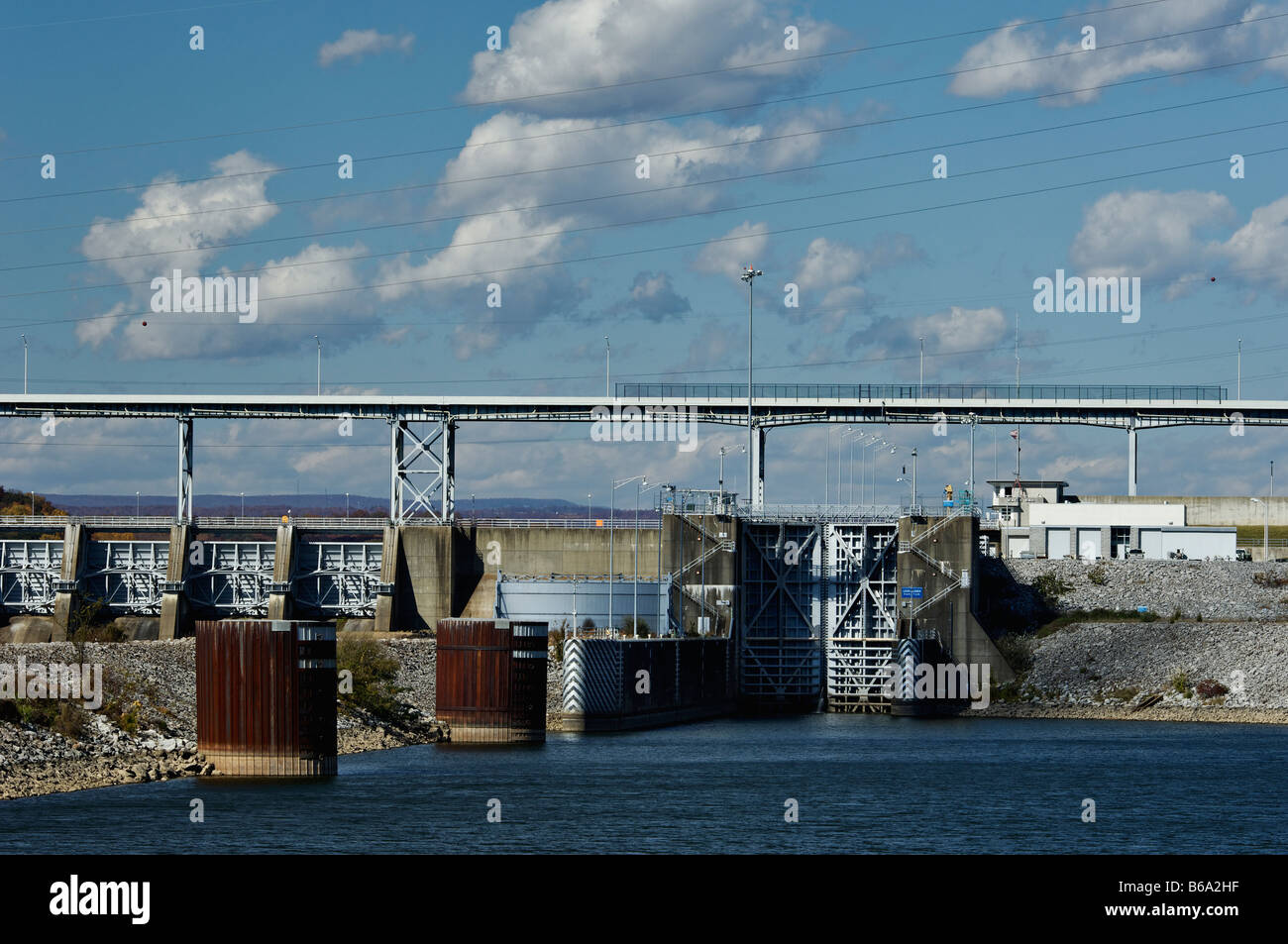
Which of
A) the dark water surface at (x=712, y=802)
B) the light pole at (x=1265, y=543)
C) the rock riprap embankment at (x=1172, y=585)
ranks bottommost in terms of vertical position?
the dark water surface at (x=712, y=802)

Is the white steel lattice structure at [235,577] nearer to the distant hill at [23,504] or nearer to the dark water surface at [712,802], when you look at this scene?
the dark water surface at [712,802]

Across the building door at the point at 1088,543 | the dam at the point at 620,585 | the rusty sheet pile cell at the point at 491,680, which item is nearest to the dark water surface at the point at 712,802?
the rusty sheet pile cell at the point at 491,680

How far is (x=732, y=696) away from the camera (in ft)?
272

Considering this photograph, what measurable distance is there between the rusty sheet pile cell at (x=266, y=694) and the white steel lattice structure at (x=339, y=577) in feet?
166

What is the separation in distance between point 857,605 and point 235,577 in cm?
3511

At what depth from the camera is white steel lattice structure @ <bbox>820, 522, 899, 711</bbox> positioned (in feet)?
272

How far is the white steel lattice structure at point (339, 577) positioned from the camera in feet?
312

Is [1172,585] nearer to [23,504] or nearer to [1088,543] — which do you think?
[1088,543]

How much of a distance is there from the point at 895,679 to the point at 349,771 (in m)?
36.8

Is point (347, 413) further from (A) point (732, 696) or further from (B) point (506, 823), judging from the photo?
(B) point (506, 823)

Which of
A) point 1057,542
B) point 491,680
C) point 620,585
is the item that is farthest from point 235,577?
point 1057,542

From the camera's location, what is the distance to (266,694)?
43125 millimetres
